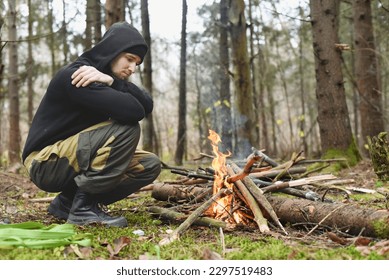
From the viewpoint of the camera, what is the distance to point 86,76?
2.96 m

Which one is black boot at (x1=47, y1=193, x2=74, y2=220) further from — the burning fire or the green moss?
the green moss

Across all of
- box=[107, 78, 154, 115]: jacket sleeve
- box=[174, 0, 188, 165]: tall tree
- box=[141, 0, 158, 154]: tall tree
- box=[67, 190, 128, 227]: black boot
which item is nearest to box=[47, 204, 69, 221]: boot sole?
box=[67, 190, 128, 227]: black boot

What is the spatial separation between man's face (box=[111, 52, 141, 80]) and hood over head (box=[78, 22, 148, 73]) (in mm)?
40

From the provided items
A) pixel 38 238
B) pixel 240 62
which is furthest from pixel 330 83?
pixel 38 238

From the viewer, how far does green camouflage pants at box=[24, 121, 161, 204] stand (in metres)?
3.08

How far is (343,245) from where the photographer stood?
2484 millimetres

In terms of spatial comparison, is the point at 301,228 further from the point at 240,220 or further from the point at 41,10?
the point at 41,10

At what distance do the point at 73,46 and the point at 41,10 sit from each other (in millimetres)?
1914

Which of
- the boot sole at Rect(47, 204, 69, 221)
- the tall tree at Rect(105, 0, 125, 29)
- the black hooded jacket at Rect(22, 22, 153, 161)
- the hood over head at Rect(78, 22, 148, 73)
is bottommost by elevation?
the boot sole at Rect(47, 204, 69, 221)

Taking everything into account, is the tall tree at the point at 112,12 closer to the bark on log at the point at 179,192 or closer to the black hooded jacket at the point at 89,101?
the bark on log at the point at 179,192

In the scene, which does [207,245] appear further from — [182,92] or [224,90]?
[224,90]

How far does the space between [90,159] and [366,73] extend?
772cm

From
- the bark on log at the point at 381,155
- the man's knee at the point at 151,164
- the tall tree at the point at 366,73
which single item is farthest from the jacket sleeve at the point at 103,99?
the tall tree at the point at 366,73
